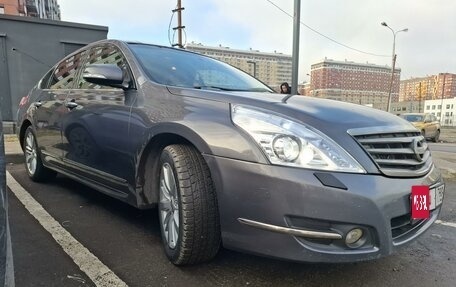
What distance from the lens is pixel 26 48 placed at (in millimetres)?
12852

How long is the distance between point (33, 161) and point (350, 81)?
3924 cm

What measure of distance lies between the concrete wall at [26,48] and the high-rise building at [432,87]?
66109 millimetres

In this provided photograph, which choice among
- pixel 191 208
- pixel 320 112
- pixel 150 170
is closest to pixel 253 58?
pixel 150 170

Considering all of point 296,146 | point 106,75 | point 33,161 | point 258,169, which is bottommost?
point 33,161

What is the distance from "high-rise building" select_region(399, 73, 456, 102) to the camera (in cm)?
7094

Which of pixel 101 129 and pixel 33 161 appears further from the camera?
pixel 33 161

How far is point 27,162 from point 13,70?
361 inches

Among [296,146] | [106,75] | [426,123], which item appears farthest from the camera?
[426,123]

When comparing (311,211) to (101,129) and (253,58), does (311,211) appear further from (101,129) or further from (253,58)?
(253,58)

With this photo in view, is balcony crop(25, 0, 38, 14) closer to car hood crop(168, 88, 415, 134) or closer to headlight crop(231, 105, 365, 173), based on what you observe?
car hood crop(168, 88, 415, 134)

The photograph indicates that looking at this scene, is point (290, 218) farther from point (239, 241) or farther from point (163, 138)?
point (163, 138)

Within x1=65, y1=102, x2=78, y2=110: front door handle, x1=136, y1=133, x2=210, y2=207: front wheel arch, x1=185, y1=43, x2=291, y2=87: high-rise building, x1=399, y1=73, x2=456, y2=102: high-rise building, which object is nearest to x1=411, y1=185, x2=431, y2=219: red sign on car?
x1=136, y1=133, x2=210, y2=207: front wheel arch

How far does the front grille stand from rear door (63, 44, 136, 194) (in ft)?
5.38

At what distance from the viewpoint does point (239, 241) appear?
2191 mm
